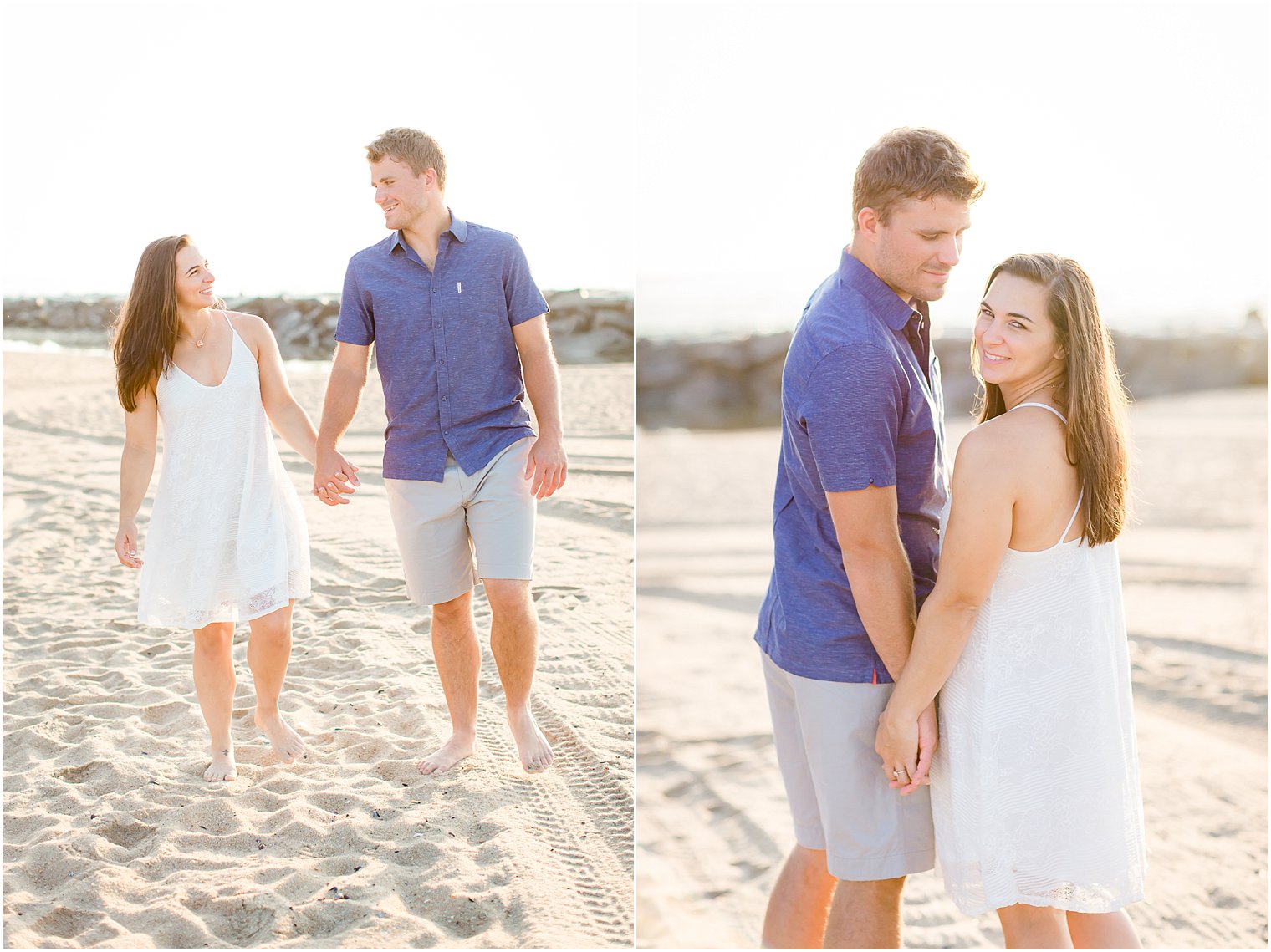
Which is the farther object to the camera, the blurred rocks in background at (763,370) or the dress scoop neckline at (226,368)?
the blurred rocks in background at (763,370)

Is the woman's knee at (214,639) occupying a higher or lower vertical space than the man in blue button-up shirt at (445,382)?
lower

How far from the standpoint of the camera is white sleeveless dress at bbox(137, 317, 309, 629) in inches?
132

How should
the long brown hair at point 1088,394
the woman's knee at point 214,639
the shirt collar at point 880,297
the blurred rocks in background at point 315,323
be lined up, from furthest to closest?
1. the blurred rocks in background at point 315,323
2. the woman's knee at point 214,639
3. the shirt collar at point 880,297
4. the long brown hair at point 1088,394

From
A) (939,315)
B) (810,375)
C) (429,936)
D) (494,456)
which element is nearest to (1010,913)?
(810,375)

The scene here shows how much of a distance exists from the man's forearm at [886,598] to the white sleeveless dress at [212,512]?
1.99 meters

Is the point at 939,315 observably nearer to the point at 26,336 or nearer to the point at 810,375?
the point at 26,336

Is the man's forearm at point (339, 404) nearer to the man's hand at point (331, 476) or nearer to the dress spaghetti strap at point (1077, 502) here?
the man's hand at point (331, 476)

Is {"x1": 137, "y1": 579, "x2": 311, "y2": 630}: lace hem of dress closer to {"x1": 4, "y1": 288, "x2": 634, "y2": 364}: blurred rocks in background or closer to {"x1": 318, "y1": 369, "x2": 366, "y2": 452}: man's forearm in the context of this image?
{"x1": 318, "y1": 369, "x2": 366, "y2": 452}: man's forearm

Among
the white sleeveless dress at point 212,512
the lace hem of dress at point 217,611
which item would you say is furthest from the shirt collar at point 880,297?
the lace hem of dress at point 217,611

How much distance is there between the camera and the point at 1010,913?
2104 millimetres

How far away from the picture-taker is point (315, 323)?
71.5 feet

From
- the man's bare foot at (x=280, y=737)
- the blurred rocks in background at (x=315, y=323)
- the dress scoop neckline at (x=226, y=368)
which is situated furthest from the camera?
the blurred rocks in background at (x=315, y=323)

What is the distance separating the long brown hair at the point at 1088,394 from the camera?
1979mm

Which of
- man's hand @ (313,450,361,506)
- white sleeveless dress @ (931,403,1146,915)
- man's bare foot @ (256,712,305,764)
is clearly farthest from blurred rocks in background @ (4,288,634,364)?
white sleeveless dress @ (931,403,1146,915)
